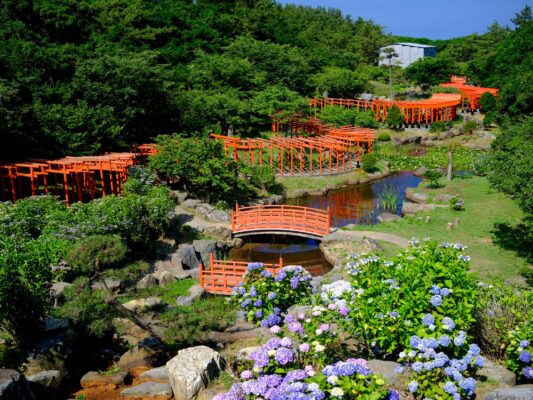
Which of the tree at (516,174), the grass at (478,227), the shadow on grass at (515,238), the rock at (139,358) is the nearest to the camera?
the rock at (139,358)

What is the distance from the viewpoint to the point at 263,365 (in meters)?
6.12

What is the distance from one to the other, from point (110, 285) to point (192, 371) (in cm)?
761

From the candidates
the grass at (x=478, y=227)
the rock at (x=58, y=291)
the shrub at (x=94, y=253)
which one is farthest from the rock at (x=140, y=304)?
the grass at (x=478, y=227)

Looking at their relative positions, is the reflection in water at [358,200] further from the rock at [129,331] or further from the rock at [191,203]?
the rock at [129,331]

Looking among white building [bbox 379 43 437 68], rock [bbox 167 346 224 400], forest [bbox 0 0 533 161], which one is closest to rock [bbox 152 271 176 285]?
rock [bbox 167 346 224 400]

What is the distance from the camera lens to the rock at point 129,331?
1189 centimetres

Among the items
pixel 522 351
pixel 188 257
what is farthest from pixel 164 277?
pixel 522 351

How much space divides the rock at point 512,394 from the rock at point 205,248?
1335 cm

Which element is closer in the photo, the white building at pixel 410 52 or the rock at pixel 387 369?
the rock at pixel 387 369

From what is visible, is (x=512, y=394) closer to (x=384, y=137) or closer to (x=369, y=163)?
(x=369, y=163)

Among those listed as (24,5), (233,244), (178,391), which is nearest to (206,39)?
(24,5)

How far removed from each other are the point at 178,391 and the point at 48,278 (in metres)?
4.18

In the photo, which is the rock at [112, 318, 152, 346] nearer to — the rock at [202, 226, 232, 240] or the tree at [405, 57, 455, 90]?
the rock at [202, 226, 232, 240]

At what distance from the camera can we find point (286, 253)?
20.8 metres
